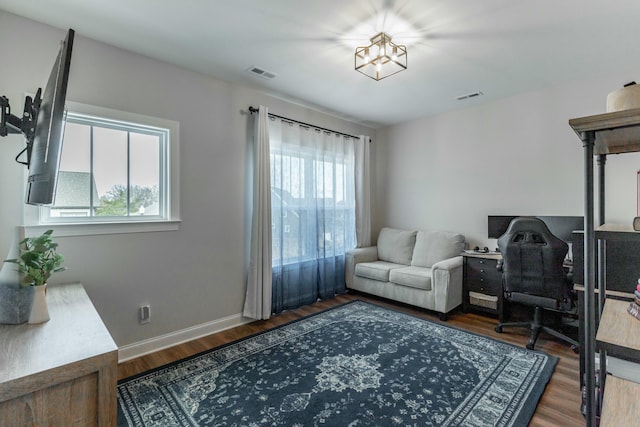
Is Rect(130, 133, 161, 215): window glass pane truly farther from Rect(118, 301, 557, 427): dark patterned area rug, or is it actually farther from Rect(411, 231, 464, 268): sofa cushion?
Rect(411, 231, 464, 268): sofa cushion

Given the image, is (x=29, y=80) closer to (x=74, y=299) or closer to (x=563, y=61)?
(x=74, y=299)

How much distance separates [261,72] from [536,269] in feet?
10.3

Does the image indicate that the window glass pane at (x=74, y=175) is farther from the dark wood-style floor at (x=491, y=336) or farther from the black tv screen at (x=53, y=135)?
the dark wood-style floor at (x=491, y=336)

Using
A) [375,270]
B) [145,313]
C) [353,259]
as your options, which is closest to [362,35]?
[375,270]

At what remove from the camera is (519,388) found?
6.58ft

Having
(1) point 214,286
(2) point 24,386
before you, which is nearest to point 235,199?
(1) point 214,286

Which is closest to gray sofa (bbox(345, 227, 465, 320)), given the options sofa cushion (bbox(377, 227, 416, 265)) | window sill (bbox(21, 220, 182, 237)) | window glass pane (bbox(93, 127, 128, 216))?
sofa cushion (bbox(377, 227, 416, 265))

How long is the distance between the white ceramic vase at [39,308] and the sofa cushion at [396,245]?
3727 mm

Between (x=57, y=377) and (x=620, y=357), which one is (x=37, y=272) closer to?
(x=57, y=377)

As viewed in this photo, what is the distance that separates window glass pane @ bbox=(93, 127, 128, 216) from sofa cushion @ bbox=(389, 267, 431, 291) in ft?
9.71

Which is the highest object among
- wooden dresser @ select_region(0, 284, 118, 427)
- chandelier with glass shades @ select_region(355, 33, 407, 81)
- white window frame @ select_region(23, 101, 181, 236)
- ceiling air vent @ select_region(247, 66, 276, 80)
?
ceiling air vent @ select_region(247, 66, 276, 80)

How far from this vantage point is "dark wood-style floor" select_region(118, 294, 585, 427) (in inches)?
70.2

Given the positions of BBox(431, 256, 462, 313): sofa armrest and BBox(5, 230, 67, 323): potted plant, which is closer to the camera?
BBox(5, 230, 67, 323): potted plant

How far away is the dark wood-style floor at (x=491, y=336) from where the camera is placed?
178 centimetres
